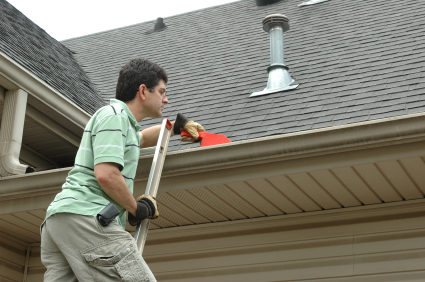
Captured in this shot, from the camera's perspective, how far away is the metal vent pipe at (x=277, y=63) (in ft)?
22.6

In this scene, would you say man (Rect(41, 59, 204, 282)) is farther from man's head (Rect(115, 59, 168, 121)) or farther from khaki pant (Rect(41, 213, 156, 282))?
man's head (Rect(115, 59, 168, 121))

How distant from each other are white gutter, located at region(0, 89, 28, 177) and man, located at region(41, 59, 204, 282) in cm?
245

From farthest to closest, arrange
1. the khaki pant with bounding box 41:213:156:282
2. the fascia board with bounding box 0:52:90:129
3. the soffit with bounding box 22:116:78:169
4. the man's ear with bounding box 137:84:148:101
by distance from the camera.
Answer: the soffit with bounding box 22:116:78:169 → the fascia board with bounding box 0:52:90:129 → the man's ear with bounding box 137:84:148:101 → the khaki pant with bounding box 41:213:156:282

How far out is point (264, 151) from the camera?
14.7ft

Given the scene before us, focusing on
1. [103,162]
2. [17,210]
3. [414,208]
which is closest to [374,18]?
[414,208]

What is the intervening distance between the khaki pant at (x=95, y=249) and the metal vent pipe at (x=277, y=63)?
162 inches

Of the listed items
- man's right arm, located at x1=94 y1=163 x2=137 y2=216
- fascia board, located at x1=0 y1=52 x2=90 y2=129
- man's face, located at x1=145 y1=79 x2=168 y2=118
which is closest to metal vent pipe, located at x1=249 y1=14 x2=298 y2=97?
fascia board, located at x1=0 y1=52 x2=90 y2=129

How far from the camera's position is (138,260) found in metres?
2.96

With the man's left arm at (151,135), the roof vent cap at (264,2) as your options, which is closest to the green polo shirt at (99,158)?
the man's left arm at (151,135)

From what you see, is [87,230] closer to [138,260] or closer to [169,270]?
[138,260]

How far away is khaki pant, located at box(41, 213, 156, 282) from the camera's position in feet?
9.54

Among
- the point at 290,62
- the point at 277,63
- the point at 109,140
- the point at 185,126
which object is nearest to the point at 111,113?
the point at 109,140

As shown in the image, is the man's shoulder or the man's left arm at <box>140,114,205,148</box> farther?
the man's left arm at <box>140,114,205,148</box>

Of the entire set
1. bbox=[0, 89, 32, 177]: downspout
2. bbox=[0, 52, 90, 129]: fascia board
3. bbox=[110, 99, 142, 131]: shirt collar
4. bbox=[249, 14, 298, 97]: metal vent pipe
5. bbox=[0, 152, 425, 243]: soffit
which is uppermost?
bbox=[249, 14, 298, 97]: metal vent pipe
